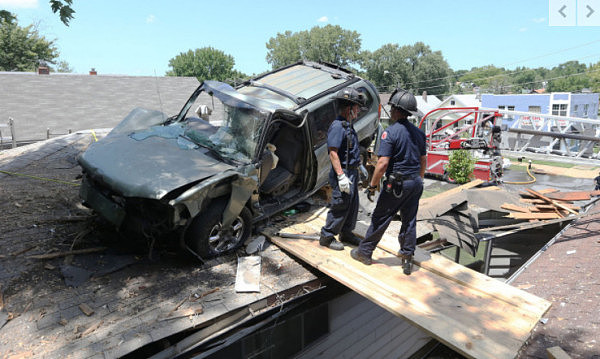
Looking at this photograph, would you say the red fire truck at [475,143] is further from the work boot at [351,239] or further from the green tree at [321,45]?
the green tree at [321,45]

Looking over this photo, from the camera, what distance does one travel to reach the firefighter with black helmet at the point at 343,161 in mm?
4258

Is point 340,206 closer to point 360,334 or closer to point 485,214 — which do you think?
point 360,334

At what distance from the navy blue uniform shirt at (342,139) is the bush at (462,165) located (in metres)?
12.4

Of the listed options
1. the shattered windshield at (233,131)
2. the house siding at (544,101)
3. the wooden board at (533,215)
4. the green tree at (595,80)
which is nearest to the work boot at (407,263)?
the shattered windshield at (233,131)

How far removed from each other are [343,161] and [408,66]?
7283 cm

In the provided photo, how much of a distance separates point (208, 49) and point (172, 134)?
67.2 meters

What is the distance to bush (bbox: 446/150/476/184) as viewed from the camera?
603 inches

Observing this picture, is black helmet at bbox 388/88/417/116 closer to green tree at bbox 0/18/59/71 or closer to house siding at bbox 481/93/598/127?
house siding at bbox 481/93/598/127

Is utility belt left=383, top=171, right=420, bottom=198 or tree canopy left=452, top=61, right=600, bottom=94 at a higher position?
tree canopy left=452, top=61, right=600, bottom=94

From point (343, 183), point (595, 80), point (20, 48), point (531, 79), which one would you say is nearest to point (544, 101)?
point (343, 183)

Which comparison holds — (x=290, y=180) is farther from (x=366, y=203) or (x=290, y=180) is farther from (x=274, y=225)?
(x=366, y=203)

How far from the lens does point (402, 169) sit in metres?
3.85

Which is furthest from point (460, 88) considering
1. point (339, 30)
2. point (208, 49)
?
point (208, 49)

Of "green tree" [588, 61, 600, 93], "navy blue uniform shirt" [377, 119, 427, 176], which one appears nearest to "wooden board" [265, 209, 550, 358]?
"navy blue uniform shirt" [377, 119, 427, 176]
